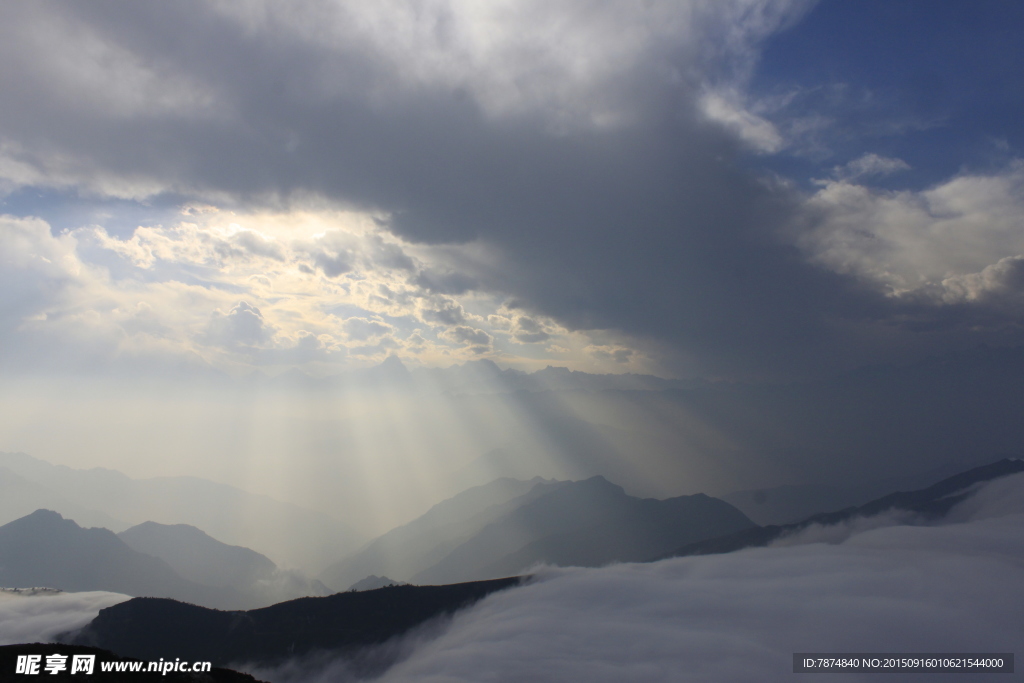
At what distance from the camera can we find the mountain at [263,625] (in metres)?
151

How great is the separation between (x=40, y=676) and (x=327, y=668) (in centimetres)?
11989

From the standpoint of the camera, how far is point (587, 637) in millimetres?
168625

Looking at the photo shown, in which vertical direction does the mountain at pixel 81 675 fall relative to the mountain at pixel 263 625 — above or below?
above

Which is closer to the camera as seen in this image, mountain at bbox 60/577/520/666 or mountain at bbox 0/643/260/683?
mountain at bbox 0/643/260/683

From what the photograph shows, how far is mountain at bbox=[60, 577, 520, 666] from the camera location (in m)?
151

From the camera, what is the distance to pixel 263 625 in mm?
166750

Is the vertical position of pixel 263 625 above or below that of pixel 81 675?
below

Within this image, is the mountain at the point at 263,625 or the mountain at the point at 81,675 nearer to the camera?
the mountain at the point at 81,675

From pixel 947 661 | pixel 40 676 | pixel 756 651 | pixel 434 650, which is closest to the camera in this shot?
pixel 40 676

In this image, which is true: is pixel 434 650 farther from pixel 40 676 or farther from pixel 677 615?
pixel 40 676

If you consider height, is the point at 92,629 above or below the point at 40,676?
below

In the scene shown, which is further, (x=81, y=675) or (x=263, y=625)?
(x=263, y=625)

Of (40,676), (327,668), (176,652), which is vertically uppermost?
(40,676)

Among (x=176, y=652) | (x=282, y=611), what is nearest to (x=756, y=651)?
(x=282, y=611)
